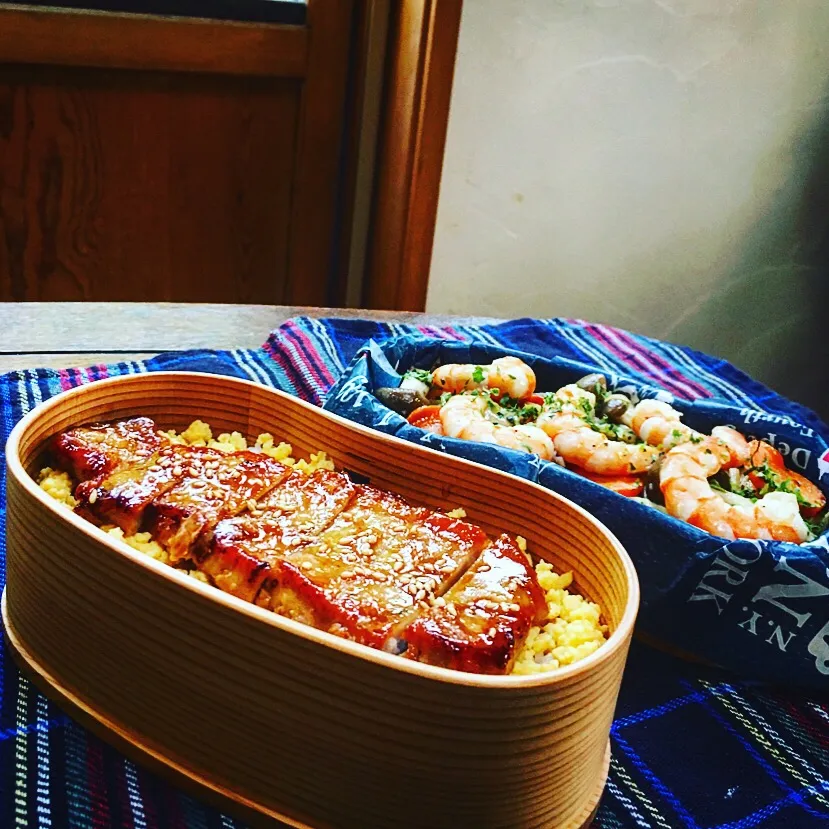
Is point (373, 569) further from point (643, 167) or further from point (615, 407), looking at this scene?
point (643, 167)

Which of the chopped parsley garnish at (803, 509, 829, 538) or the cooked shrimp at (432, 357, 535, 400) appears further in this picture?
the cooked shrimp at (432, 357, 535, 400)

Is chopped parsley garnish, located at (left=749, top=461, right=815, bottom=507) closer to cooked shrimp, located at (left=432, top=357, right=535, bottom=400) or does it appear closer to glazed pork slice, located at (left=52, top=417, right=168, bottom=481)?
cooked shrimp, located at (left=432, top=357, right=535, bottom=400)

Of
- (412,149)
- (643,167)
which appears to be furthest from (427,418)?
(643,167)

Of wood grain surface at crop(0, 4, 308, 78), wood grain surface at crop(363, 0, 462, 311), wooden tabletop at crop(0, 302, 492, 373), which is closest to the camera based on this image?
wooden tabletop at crop(0, 302, 492, 373)

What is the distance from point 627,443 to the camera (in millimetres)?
1452

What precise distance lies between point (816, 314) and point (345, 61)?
6.33 ft

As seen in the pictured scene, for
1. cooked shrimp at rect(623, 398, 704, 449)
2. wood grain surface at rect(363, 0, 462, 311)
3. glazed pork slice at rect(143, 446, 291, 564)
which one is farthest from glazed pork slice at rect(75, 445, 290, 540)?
wood grain surface at rect(363, 0, 462, 311)

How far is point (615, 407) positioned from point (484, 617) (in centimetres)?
68

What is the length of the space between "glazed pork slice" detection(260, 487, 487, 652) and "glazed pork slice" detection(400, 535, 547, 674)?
17mm

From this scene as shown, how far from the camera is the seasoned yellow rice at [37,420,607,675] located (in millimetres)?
958

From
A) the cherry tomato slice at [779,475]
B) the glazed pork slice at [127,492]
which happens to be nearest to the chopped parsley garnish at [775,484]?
the cherry tomato slice at [779,475]

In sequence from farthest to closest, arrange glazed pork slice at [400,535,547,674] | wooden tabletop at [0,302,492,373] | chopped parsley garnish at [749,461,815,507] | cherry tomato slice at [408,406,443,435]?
1. wooden tabletop at [0,302,492,373]
2. cherry tomato slice at [408,406,443,435]
3. chopped parsley garnish at [749,461,815,507]
4. glazed pork slice at [400,535,547,674]

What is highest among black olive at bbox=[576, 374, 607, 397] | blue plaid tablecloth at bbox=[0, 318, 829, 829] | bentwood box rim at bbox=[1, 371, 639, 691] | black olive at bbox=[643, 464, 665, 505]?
bentwood box rim at bbox=[1, 371, 639, 691]

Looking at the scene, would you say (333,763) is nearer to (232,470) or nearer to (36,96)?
(232,470)
